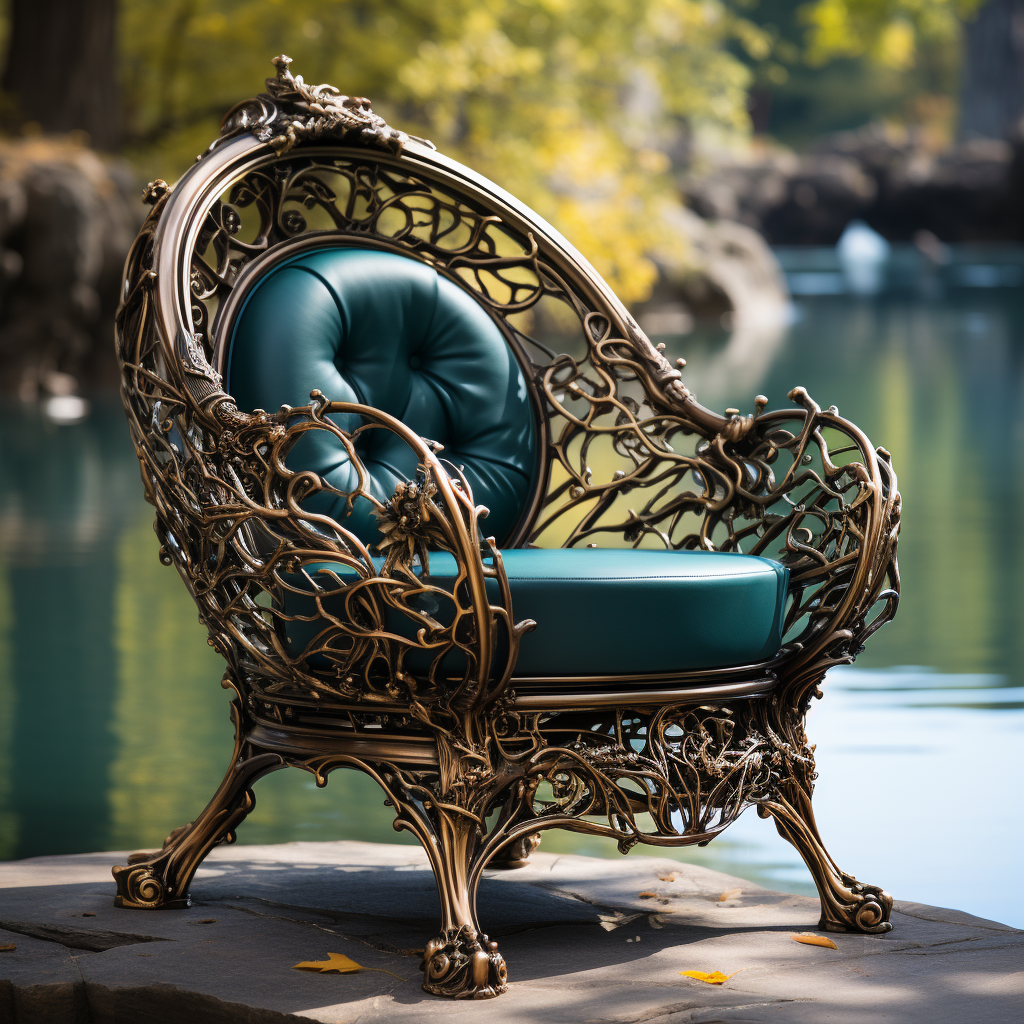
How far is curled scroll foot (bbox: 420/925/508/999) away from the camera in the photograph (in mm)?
1670

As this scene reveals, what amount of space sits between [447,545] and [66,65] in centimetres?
1126

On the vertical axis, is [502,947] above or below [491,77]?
below

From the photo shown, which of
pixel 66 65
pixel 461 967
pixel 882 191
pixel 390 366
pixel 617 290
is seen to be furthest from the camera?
pixel 882 191

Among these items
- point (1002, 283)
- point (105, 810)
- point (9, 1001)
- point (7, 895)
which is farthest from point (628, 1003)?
point (1002, 283)

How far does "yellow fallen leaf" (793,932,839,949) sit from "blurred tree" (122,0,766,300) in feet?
34.1

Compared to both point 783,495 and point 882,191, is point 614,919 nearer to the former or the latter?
point 783,495

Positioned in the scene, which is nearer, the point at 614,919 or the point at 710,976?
the point at 710,976

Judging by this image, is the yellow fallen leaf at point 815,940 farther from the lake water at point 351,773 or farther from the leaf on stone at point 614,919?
the lake water at point 351,773

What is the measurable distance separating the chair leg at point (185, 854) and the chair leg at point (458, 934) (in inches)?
14.2

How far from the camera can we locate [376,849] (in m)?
2.37

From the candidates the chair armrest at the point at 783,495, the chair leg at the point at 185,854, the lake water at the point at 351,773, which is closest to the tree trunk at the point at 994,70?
the lake water at the point at 351,773

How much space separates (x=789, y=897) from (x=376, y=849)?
2.10ft

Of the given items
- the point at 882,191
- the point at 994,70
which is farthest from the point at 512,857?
the point at 994,70

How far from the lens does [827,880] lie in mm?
1935
